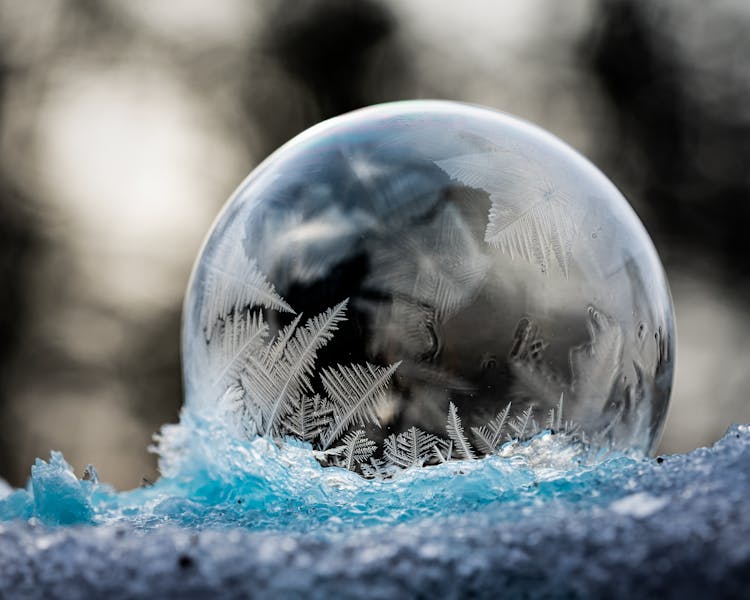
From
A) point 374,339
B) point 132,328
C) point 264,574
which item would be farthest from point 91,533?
point 132,328

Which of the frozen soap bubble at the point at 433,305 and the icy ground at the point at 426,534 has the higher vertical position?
the frozen soap bubble at the point at 433,305

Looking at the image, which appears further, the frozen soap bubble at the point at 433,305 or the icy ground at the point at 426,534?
the frozen soap bubble at the point at 433,305

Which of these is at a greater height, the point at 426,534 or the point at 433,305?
the point at 433,305

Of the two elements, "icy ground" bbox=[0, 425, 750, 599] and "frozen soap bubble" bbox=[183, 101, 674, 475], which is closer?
"icy ground" bbox=[0, 425, 750, 599]

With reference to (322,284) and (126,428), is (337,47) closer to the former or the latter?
(126,428)
